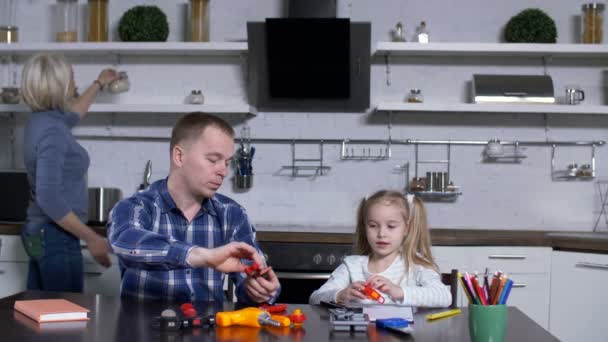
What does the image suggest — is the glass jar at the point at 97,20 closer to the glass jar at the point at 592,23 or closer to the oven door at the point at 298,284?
the oven door at the point at 298,284

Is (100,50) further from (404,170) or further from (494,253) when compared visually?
(494,253)

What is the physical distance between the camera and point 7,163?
14.7 feet

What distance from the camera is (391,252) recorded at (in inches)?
94.8

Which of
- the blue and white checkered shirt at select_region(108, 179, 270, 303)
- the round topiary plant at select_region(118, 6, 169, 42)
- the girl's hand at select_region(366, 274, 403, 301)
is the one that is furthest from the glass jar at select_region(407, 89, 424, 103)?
the girl's hand at select_region(366, 274, 403, 301)

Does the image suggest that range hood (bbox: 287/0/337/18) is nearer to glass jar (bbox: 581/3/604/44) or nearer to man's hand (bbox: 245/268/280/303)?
glass jar (bbox: 581/3/604/44)

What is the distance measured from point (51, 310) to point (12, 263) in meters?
2.15

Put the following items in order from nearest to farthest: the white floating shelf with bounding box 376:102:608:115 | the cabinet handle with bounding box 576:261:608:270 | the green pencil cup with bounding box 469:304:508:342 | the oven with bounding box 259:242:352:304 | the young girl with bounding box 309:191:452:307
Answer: the green pencil cup with bounding box 469:304:508:342, the young girl with bounding box 309:191:452:307, the cabinet handle with bounding box 576:261:608:270, the oven with bounding box 259:242:352:304, the white floating shelf with bounding box 376:102:608:115

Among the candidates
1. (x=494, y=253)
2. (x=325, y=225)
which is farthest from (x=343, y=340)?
(x=325, y=225)

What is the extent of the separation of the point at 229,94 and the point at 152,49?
49cm

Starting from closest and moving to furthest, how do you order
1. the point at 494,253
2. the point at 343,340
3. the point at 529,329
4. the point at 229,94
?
the point at 343,340 → the point at 529,329 → the point at 494,253 → the point at 229,94

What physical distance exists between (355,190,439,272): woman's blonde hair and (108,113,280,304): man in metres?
0.37

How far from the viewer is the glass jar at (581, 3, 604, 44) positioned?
4.07 meters

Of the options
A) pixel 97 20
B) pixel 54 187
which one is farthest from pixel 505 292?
pixel 97 20

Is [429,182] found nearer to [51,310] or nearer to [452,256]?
[452,256]
